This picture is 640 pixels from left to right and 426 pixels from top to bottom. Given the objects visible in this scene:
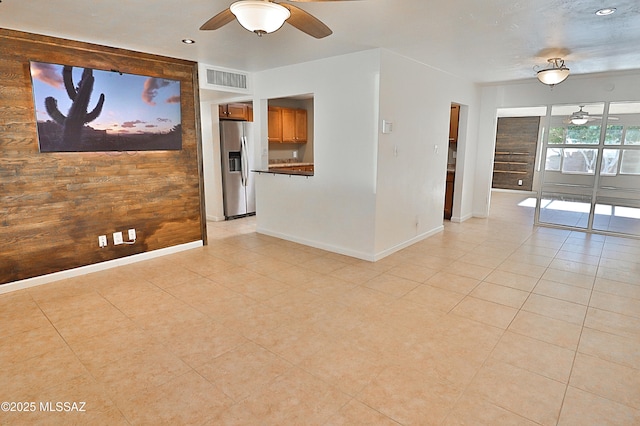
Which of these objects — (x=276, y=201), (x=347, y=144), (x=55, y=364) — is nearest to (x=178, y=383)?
(x=55, y=364)

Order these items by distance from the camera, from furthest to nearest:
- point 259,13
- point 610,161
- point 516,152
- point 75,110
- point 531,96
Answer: point 516,152 → point 531,96 → point 610,161 → point 75,110 → point 259,13

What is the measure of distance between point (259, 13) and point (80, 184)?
2.92 meters

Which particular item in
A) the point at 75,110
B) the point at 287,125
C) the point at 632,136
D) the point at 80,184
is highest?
the point at 287,125

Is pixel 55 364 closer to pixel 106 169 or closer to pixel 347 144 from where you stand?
pixel 106 169

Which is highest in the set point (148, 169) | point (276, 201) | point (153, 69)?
point (153, 69)

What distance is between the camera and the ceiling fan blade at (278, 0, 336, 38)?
2.15 meters

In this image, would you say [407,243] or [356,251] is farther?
[407,243]

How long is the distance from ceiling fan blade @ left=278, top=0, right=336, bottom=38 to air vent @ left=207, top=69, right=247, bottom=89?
271cm

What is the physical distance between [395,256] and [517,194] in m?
7.29

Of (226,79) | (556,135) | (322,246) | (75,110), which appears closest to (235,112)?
(226,79)

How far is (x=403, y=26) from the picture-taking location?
3.13 metres

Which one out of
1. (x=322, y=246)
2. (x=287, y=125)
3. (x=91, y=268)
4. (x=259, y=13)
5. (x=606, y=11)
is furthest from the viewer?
(x=287, y=125)

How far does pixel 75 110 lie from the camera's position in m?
3.64

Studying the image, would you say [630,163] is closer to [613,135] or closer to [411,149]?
[613,135]
